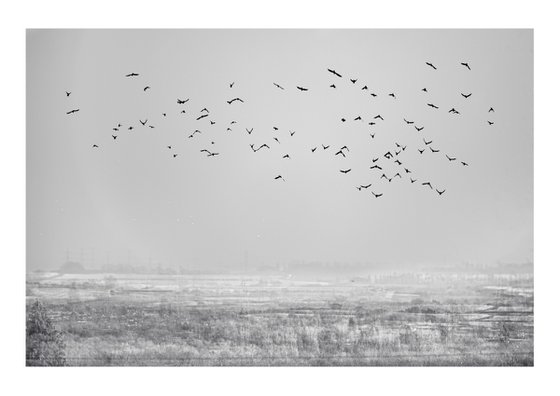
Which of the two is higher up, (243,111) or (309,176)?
(243,111)

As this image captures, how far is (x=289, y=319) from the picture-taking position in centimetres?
2233

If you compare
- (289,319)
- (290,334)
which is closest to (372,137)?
(289,319)

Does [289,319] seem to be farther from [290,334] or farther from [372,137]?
[372,137]

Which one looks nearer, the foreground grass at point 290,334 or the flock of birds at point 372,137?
the foreground grass at point 290,334

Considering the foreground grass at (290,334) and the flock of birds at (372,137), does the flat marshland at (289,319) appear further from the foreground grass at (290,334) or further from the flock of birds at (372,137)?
the flock of birds at (372,137)

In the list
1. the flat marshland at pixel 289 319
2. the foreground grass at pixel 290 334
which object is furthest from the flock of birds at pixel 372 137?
the foreground grass at pixel 290 334

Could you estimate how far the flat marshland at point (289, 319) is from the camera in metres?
21.8

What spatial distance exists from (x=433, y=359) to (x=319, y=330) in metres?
2.49

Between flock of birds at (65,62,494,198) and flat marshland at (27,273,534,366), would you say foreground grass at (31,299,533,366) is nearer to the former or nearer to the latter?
flat marshland at (27,273,534,366)

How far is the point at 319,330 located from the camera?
22.1 m

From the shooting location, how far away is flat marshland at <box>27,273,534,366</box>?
856 inches

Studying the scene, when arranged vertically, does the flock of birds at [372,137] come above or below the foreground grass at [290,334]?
above
